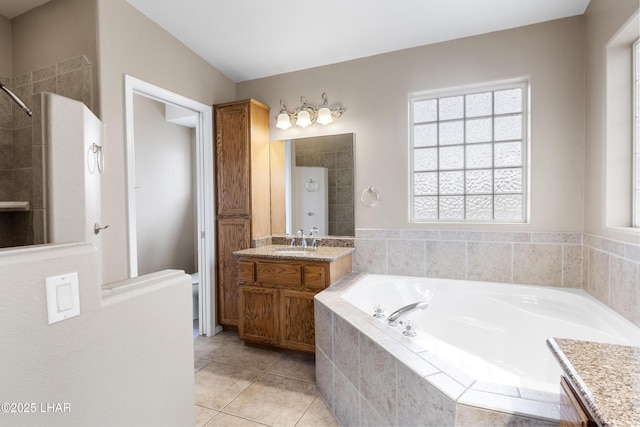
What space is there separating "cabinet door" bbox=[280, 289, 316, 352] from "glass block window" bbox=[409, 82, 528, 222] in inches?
47.0

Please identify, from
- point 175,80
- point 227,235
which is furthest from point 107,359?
point 175,80

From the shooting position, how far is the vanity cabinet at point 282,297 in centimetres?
251

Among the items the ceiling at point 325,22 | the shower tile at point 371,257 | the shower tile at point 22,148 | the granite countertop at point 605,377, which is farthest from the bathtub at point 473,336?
the shower tile at point 22,148

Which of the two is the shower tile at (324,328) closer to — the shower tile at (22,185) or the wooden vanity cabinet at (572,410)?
the wooden vanity cabinet at (572,410)

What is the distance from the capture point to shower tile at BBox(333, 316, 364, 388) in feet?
5.58

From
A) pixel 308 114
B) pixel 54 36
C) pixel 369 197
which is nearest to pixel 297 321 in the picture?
pixel 369 197

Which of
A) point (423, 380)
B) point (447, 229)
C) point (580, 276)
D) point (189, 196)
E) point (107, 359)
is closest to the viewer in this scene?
point (107, 359)

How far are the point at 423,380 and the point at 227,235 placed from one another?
231cm

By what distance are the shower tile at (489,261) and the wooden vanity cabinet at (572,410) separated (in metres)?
1.88

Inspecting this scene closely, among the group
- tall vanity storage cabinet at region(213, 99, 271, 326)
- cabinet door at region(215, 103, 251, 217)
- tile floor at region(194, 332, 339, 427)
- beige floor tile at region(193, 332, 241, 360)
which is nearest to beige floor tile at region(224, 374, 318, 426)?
tile floor at region(194, 332, 339, 427)

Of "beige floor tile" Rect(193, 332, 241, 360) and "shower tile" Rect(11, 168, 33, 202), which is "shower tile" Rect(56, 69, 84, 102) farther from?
"beige floor tile" Rect(193, 332, 241, 360)

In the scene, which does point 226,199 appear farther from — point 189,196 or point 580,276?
point 580,276

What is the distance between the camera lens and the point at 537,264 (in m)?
2.43

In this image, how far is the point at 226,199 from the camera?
310 cm
